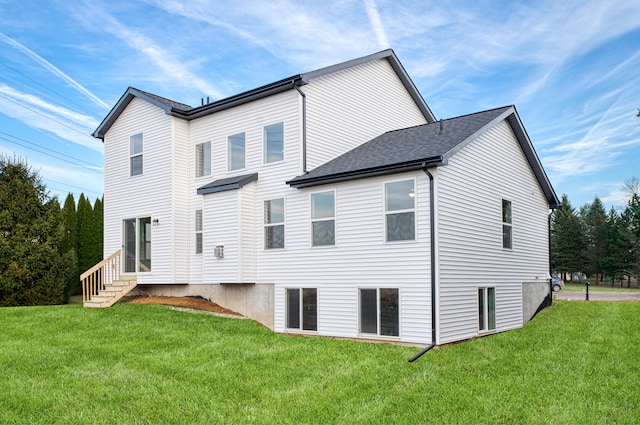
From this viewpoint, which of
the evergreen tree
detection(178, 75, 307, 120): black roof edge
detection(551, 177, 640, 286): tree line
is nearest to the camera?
detection(178, 75, 307, 120): black roof edge

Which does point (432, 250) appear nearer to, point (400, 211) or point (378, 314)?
point (400, 211)

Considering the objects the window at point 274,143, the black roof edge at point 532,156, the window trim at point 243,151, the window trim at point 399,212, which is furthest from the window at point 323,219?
the black roof edge at point 532,156

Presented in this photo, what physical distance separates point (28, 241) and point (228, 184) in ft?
30.7

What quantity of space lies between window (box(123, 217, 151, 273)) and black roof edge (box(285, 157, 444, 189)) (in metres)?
6.37

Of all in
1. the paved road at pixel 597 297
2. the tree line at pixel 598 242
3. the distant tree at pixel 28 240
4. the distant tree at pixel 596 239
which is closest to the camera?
the distant tree at pixel 28 240

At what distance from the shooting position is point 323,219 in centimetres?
1318

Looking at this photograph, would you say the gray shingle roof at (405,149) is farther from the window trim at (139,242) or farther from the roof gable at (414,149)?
the window trim at (139,242)

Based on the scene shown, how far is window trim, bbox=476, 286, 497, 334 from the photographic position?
42.6ft

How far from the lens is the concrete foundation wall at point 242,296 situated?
14305mm

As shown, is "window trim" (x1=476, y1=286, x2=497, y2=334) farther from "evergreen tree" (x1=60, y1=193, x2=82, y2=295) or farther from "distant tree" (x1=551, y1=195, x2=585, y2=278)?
"distant tree" (x1=551, y1=195, x2=585, y2=278)

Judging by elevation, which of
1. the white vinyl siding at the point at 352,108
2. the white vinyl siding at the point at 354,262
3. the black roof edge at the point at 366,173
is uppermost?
the white vinyl siding at the point at 352,108

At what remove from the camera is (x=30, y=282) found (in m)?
19.0

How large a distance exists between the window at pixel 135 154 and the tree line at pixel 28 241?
4299 millimetres

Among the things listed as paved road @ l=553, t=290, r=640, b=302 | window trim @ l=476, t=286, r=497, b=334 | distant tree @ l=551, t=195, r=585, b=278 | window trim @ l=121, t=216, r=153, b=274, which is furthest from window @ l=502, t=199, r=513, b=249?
distant tree @ l=551, t=195, r=585, b=278
